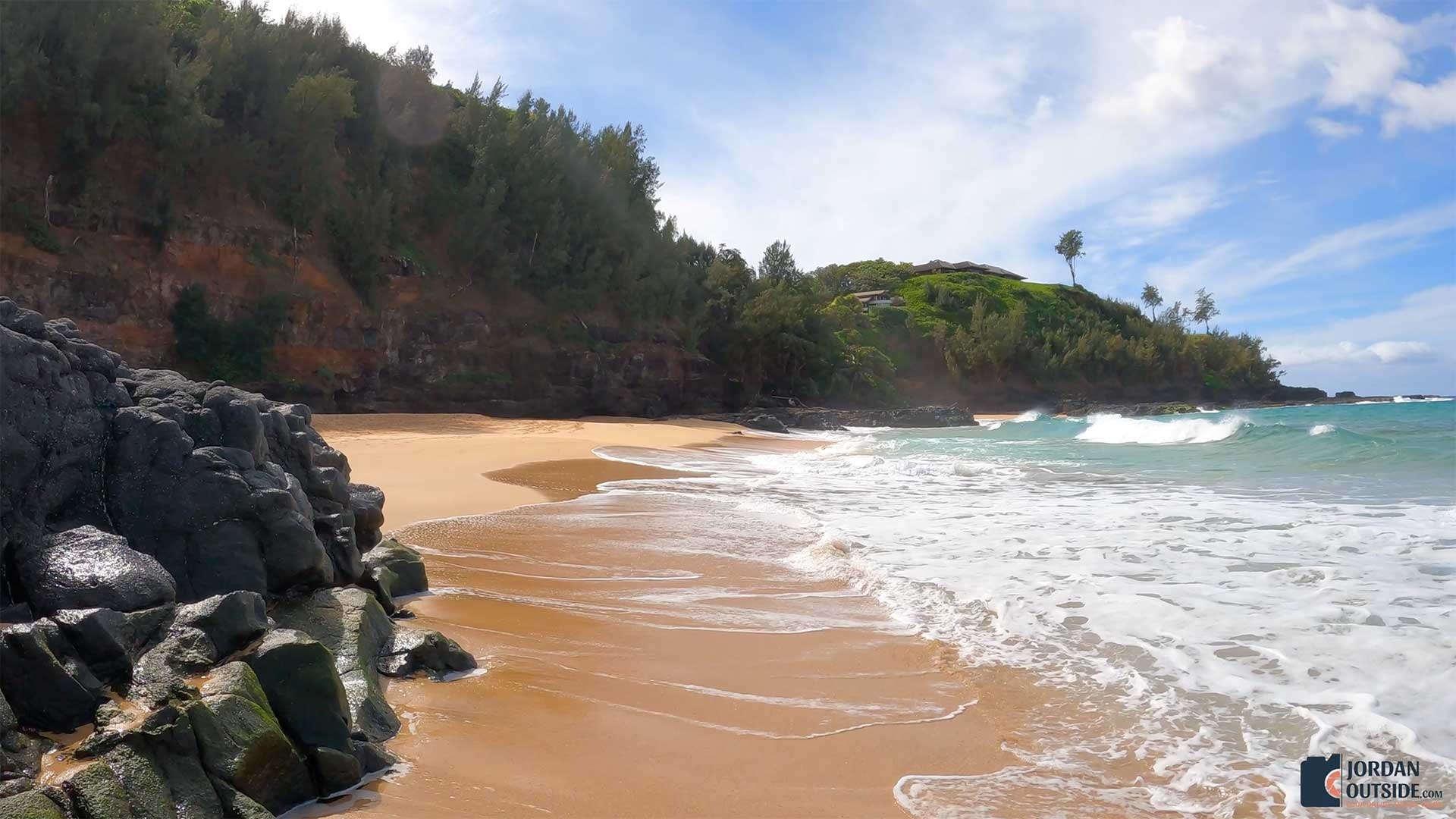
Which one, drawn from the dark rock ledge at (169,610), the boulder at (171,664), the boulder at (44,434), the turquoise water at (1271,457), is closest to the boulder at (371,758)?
the dark rock ledge at (169,610)

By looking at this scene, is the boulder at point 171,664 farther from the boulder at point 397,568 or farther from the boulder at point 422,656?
the boulder at point 397,568

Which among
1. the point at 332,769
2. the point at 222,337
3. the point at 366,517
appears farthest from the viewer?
the point at 222,337

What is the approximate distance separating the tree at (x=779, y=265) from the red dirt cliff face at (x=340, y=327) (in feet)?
45.6

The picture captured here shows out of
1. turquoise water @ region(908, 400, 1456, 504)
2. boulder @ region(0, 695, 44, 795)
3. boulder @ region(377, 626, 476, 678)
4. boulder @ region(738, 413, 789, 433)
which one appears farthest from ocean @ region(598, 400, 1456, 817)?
boulder @ region(738, 413, 789, 433)

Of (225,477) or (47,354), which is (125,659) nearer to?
(225,477)

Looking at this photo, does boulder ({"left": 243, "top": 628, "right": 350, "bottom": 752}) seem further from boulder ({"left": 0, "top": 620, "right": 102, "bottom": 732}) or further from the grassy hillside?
the grassy hillside

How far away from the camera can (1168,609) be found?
217 inches

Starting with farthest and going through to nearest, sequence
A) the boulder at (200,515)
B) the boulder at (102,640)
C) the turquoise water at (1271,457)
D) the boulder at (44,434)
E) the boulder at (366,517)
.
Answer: the turquoise water at (1271,457)
the boulder at (366,517)
the boulder at (200,515)
the boulder at (44,434)
the boulder at (102,640)

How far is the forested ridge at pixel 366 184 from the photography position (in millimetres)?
20969

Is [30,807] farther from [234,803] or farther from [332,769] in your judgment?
[332,769]

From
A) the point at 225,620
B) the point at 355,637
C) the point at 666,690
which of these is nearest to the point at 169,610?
the point at 225,620

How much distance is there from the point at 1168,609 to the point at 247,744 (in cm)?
517

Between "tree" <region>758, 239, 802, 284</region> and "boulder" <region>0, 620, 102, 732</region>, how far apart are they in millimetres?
45619

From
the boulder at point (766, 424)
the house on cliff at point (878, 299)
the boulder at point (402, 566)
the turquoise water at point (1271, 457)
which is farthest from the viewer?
the house on cliff at point (878, 299)
